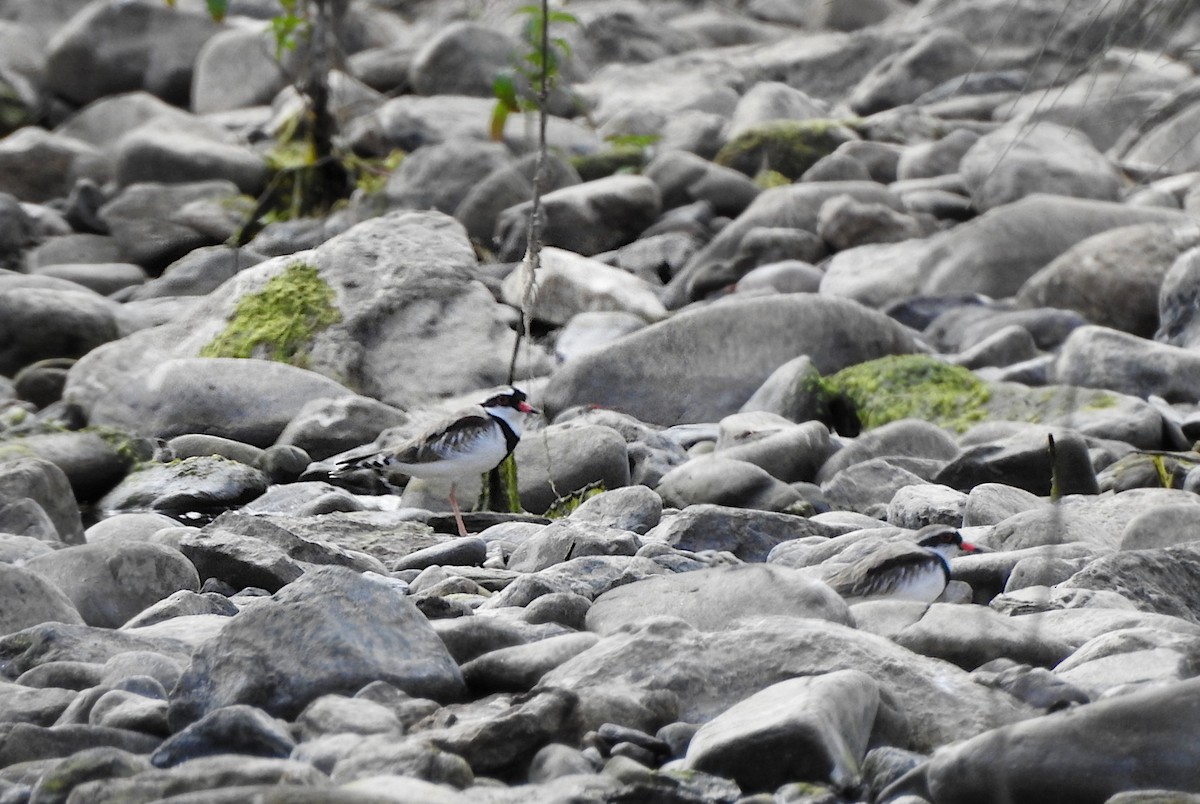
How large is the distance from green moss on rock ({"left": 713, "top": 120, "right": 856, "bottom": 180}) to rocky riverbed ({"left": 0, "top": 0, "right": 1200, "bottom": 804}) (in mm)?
48

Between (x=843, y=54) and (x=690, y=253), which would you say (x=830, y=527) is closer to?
(x=690, y=253)

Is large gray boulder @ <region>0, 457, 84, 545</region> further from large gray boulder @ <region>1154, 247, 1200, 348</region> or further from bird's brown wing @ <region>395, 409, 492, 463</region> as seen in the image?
large gray boulder @ <region>1154, 247, 1200, 348</region>

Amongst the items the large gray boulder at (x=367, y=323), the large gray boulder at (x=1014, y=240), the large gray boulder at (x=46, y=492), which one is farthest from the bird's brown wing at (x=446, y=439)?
the large gray boulder at (x=1014, y=240)

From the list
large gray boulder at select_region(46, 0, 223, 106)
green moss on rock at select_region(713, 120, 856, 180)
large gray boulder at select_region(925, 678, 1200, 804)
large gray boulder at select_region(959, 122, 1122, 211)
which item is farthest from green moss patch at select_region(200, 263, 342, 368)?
large gray boulder at select_region(46, 0, 223, 106)

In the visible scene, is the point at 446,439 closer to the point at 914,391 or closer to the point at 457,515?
the point at 457,515

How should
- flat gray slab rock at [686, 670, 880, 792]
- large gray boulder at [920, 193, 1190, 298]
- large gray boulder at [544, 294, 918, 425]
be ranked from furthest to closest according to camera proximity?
large gray boulder at [920, 193, 1190, 298], large gray boulder at [544, 294, 918, 425], flat gray slab rock at [686, 670, 880, 792]

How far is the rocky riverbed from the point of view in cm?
319

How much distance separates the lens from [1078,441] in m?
6.29

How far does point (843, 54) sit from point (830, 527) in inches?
620

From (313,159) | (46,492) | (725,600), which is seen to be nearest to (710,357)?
(46,492)

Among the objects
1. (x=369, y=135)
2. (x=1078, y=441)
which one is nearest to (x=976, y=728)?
(x=1078, y=441)

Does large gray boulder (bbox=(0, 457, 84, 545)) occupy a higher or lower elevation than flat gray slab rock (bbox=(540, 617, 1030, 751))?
lower

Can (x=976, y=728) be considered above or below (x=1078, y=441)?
above

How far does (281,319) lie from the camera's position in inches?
345
